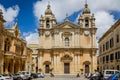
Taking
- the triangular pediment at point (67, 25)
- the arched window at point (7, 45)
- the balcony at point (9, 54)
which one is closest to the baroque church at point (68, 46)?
the triangular pediment at point (67, 25)

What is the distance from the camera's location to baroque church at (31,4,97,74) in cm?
7038

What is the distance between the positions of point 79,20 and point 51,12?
7846mm

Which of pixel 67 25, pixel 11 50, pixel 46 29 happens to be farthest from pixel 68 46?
pixel 11 50

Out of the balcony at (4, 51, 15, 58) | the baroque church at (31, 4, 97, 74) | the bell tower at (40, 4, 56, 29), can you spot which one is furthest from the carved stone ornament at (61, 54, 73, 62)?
the balcony at (4, 51, 15, 58)

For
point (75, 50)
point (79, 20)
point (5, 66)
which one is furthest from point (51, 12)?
point (5, 66)

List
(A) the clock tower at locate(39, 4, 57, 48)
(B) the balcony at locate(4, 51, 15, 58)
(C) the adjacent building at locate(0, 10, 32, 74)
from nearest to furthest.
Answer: (C) the adjacent building at locate(0, 10, 32, 74), (B) the balcony at locate(4, 51, 15, 58), (A) the clock tower at locate(39, 4, 57, 48)

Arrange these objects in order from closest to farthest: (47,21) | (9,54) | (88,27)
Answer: (9,54)
(88,27)
(47,21)

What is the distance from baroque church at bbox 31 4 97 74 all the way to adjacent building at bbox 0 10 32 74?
325 inches

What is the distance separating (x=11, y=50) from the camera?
54.7m

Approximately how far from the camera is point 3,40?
48.5 metres

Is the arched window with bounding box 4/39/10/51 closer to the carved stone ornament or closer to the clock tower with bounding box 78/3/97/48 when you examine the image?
the carved stone ornament

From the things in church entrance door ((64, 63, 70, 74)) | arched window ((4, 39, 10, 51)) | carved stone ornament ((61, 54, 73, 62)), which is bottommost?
church entrance door ((64, 63, 70, 74))

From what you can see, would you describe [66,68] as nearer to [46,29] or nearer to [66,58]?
[66,58]

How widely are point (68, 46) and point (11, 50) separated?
2039 centimetres
